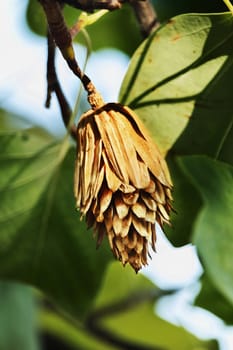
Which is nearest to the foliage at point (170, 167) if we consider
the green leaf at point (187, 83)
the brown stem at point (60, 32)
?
the green leaf at point (187, 83)

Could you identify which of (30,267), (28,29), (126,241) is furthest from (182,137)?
(28,29)

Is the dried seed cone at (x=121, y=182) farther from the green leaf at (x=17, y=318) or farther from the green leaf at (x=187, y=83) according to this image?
the green leaf at (x=17, y=318)

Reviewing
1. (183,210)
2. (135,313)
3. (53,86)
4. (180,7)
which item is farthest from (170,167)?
(135,313)

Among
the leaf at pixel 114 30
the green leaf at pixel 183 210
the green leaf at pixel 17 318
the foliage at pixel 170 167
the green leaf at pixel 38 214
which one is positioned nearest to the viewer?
the foliage at pixel 170 167

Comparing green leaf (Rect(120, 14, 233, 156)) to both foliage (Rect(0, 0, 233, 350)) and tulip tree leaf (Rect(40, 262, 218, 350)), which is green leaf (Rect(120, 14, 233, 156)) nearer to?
foliage (Rect(0, 0, 233, 350))

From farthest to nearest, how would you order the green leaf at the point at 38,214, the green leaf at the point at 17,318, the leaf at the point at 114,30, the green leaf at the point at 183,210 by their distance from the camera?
the green leaf at the point at 17,318 → the leaf at the point at 114,30 → the green leaf at the point at 38,214 → the green leaf at the point at 183,210

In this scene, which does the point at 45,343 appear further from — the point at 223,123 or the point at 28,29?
the point at 223,123

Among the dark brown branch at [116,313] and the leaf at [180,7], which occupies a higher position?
the leaf at [180,7]
